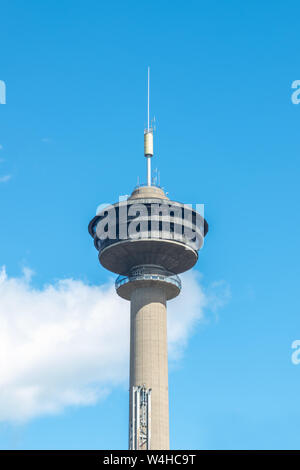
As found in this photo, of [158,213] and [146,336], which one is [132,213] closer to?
[158,213]

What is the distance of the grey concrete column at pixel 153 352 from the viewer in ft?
349

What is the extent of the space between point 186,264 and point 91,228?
52.8 feet

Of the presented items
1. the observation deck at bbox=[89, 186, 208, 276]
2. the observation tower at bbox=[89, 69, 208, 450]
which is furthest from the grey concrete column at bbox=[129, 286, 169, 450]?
the observation deck at bbox=[89, 186, 208, 276]

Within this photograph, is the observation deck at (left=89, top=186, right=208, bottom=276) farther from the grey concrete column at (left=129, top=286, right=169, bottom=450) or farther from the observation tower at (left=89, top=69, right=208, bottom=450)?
the grey concrete column at (left=129, top=286, right=169, bottom=450)

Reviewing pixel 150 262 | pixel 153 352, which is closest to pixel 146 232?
pixel 150 262

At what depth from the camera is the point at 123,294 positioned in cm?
11775

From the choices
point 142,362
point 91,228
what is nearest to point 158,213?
point 91,228

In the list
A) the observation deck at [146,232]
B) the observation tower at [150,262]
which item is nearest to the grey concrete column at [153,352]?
the observation tower at [150,262]

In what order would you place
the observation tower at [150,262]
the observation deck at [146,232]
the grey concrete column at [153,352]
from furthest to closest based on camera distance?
1. the observation deck at [146,232]
2. the observation tower at [150,262]
3. the grey concrete column at [153,352]

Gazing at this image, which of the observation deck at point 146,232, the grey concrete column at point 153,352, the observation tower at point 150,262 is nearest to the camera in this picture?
the grey concrete column at point 153,352

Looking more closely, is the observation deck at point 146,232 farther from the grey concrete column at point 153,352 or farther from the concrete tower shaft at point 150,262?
the grey concrete column at point 153,352

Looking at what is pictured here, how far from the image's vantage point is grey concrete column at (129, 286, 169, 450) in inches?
4188

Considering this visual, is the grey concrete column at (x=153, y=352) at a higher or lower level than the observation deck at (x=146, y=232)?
lower

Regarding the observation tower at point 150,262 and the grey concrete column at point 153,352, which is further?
the observation tower at point 150,262
